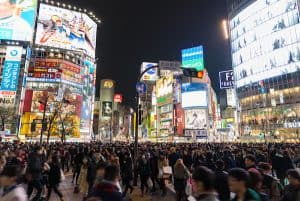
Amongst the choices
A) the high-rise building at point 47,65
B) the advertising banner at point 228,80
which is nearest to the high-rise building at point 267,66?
the advertising banner at point 228,80

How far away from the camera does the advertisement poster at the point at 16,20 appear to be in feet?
224

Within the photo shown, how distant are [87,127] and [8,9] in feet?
132

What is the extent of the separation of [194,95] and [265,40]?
22.3 m

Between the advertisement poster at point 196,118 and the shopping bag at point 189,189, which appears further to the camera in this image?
→ the advertisement poster at point 196,118

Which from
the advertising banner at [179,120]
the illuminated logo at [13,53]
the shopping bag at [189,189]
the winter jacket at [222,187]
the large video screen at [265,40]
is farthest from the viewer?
the advertising banner at [179,120]

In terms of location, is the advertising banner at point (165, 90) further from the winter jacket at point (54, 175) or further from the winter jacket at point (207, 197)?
the winter jacket at point (207, 197)

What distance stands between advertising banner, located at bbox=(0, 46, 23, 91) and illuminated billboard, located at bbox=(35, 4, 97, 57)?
13.1 metres

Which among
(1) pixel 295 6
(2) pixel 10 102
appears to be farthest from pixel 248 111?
(2) pixel 10 102

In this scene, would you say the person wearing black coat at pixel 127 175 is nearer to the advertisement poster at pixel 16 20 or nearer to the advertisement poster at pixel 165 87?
the advertisement poster at pixel 16 20

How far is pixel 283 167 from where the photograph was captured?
9562 mm

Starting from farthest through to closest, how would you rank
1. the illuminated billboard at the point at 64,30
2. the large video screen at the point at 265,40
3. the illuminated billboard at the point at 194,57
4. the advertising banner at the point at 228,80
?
the illuminated billboard at the point at 194,57, the illuminated billboard at the point at 64,30, the advertising banner at the point at 228,80, the large video screen at the point at 265,40

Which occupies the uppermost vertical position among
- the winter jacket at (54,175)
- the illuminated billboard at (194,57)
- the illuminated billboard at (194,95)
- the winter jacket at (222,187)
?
the illuminated billboard at (194,57)

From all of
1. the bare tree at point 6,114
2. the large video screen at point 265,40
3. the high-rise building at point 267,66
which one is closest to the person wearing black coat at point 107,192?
the bare tree at point 6,114

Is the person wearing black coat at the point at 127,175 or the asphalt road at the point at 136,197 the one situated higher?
the person wearing black coat at the point at 127,175
